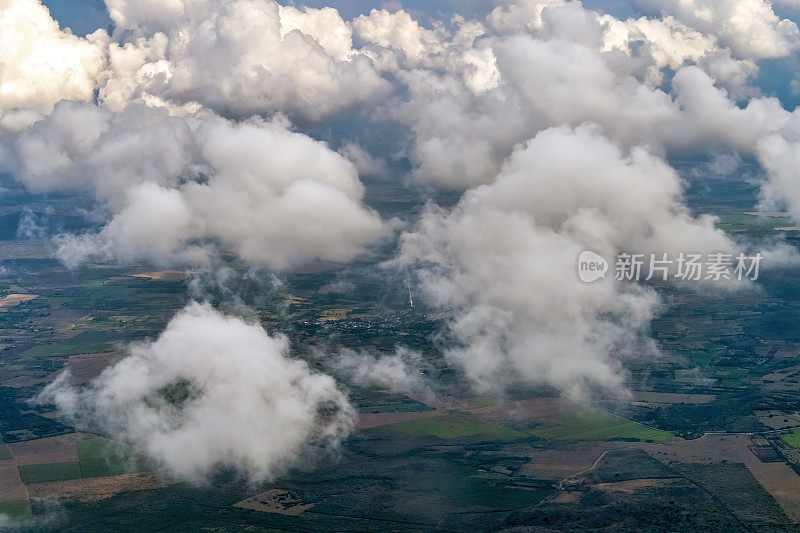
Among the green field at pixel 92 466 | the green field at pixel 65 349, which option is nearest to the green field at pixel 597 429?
the green field at pixel 92 466

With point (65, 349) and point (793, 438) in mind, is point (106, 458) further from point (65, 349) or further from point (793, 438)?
point (793, 438)

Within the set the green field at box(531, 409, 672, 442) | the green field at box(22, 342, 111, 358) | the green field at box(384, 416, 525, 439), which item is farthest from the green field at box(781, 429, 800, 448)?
the green field at box(22, 342, 111, 358)

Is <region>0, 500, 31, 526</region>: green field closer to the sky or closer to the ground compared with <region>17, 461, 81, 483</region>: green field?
closer to the ground

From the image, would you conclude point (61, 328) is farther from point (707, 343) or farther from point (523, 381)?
point (707, 343)

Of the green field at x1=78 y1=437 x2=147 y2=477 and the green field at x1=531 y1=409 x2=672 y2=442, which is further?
the green field at x1=531 y1=409 x2=672 y2=442

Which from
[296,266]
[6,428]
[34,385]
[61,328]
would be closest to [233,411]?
[6,428]

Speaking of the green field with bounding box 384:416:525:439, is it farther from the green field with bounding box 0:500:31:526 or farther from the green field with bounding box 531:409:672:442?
the green field with bounding box 0:500:31:526
